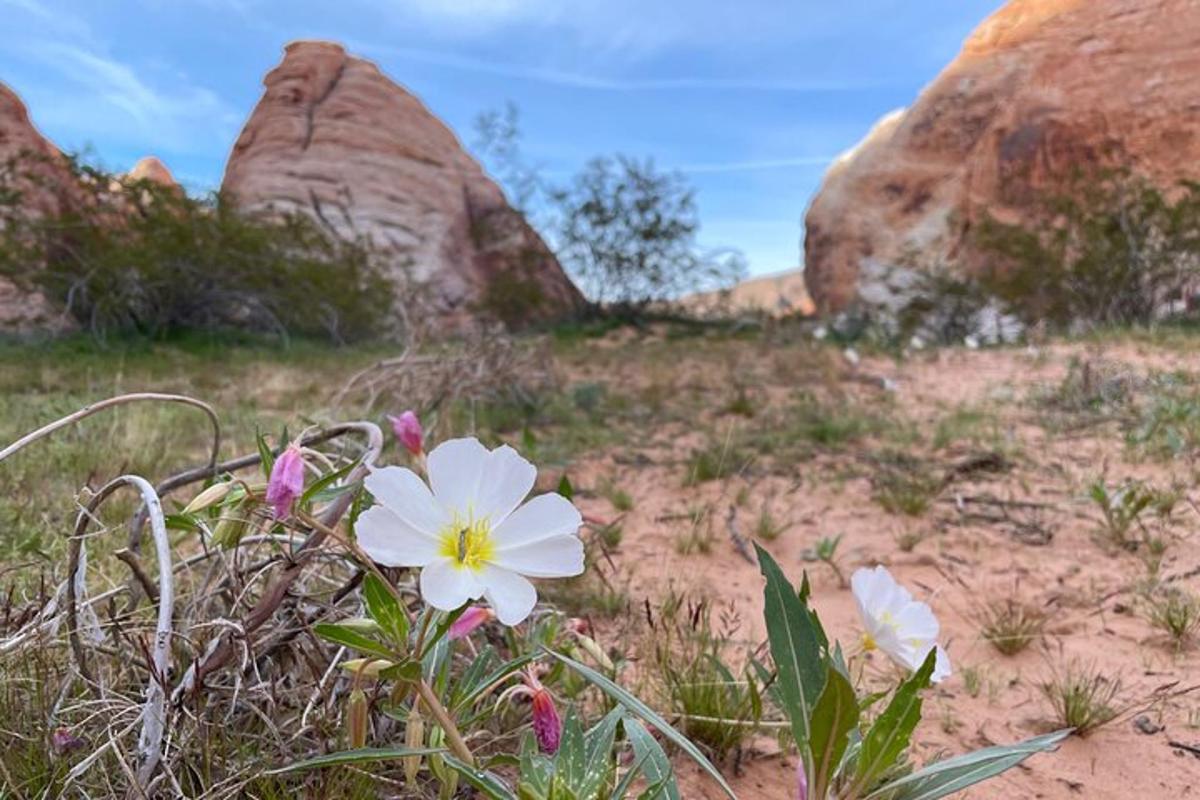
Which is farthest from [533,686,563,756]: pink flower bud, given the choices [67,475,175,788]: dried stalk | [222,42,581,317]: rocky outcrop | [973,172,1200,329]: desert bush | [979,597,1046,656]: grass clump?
[222,42,581,317]: rocky outcrop

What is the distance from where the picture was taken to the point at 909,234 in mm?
16203

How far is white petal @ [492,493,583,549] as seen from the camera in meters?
0.60

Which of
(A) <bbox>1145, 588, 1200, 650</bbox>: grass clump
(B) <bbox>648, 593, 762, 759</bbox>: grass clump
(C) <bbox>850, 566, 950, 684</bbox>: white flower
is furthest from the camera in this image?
(A) <bbox>1145, 588, 1200, 650</bbox>: grass clump

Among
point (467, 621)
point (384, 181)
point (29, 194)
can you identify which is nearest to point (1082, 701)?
point (467, 621)

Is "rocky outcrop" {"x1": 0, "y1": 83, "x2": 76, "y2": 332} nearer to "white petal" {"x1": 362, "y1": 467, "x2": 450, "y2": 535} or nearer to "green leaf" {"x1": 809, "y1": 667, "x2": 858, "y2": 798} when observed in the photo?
"white petal" {"x1": 362, "y1": 467, "x2": 450, "y2": 535}

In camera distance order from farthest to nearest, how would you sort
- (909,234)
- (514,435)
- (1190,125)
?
(909,234) → (1190,125) → (514,435)

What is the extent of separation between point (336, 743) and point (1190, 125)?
17.3m

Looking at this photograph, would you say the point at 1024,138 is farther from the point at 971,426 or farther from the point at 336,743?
the point at 336,743

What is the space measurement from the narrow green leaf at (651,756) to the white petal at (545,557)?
0.22 metres

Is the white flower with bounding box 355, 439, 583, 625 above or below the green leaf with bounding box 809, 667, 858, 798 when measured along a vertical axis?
above

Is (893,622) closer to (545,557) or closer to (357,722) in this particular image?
(545,557)

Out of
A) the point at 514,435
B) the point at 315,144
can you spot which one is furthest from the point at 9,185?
the point at 514,435

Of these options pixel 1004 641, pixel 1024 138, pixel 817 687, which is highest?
pixel 1024 138

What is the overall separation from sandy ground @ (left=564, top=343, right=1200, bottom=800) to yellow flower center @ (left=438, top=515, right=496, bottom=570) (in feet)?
2.00
